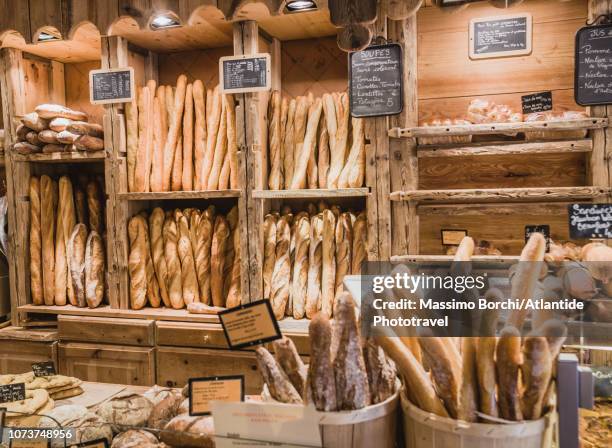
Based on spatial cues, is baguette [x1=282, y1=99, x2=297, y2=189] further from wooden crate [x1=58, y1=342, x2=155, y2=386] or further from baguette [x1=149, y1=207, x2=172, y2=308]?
wooden crate [x1=58, y1=342, x2=155, y2=386]

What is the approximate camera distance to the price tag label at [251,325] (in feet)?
3.48

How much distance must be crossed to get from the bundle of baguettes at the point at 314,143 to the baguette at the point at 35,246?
1.57 meters

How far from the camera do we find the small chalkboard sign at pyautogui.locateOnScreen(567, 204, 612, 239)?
1901 millimetres

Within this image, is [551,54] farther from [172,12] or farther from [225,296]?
[225,296]

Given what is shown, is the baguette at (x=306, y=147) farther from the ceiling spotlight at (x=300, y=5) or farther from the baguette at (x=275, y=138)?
the ceiling spotlight at (x=300, y=5)

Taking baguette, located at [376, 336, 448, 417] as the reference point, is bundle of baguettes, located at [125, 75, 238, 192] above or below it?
above

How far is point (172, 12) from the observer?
8.95ft

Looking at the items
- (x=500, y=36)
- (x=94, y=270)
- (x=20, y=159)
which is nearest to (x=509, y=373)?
(x=500, y=36)

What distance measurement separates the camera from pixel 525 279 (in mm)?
965

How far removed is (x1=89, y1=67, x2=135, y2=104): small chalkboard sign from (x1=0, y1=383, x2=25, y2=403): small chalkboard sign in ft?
6.21

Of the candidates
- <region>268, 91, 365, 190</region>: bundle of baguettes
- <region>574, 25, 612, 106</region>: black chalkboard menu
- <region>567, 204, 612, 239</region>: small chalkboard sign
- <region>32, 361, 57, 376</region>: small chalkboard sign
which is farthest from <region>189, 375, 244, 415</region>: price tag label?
<region>574, 25, 612, 106</region>: black chalkboard menu

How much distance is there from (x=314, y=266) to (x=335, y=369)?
1.82 metres

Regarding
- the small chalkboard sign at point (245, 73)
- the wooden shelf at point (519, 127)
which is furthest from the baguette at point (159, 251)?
the wooden shelf at point (519, 127)

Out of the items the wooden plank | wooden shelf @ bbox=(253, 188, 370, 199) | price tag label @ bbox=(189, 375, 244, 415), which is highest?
wooden shelf @ bbox=(253, 188, 370, 199)
